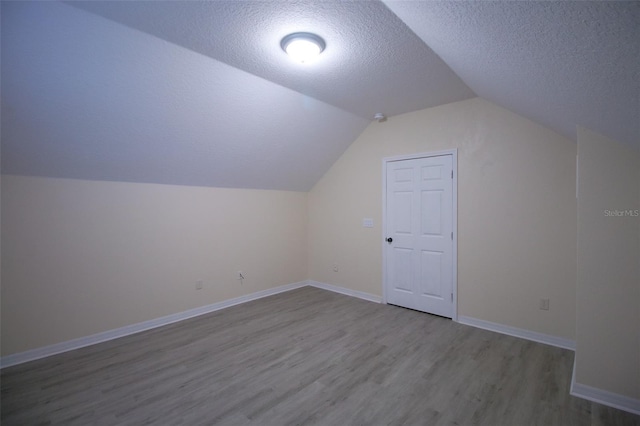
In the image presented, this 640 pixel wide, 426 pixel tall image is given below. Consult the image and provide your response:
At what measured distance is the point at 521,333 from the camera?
3178 mm

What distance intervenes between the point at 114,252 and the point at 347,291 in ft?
10.5

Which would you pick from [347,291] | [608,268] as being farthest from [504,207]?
[347,291]

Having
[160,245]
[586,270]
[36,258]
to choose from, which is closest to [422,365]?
[586,270]

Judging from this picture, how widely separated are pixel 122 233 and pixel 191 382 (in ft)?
5.94

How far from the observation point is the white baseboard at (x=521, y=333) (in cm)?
296

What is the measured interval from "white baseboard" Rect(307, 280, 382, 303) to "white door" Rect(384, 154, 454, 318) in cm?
24

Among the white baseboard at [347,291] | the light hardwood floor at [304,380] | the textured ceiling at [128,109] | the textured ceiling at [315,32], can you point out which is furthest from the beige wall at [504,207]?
the textured ceiling at [128,109]

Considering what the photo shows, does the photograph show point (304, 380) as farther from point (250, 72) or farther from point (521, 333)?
point (250, 72)

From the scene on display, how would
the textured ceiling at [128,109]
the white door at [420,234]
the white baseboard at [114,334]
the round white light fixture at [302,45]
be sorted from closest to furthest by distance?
the textured ceiling at [128,109] < the round white light fixture at [302,45] < the white baseboard at [114,334] < the white door at [420,234]

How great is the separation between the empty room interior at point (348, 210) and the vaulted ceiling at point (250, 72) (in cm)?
2

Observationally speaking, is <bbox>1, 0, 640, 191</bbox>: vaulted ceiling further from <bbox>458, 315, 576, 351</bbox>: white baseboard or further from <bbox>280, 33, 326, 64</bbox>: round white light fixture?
<bbox>458, 315, 576, 351</bbox>: white baseboard

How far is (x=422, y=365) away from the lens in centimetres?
263

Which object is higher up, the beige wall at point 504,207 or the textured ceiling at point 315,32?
the textured ceiling at point 315,32

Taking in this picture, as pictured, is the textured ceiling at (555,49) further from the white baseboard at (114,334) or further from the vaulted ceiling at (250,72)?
the white baseboard at (114,334)
